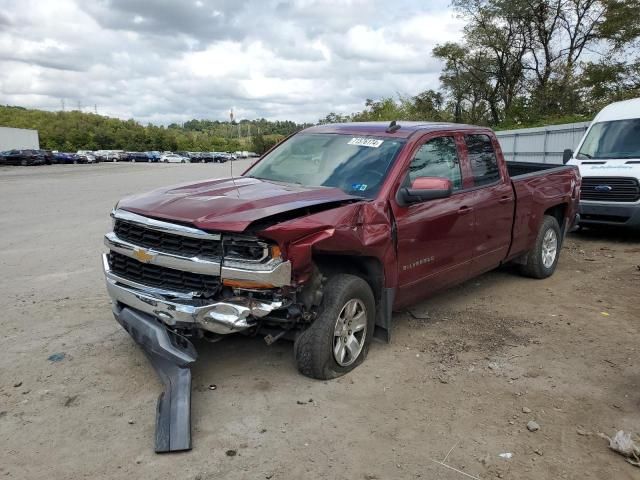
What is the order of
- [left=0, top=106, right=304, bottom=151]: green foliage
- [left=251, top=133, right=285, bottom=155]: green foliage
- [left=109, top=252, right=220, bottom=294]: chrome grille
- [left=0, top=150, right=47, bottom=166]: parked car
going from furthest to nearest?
[left=0, top=106, right=304, bottom=151]: green foliage → [left=0, top=150, right=47, bottom=166]: parked car → [left=251, top=133, right=285, bottom=155]: green foliage → [left=109, top=252, right=220, bottom=294]: chrome grille

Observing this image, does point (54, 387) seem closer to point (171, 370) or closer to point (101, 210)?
point (171, 370)

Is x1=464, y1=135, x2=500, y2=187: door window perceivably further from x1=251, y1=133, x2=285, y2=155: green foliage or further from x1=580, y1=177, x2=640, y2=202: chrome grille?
x1=580, y1=177, x2=640, y2=202: chrome grille

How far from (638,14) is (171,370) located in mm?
36615

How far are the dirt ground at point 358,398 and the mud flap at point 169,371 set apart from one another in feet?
0.35

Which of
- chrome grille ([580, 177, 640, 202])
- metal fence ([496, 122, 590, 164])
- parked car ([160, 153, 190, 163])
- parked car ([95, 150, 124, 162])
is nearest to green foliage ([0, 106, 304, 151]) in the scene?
parked car ([160, 153, 190, 163])

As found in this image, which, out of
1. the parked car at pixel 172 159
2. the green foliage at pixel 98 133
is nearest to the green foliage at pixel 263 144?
the parked car at pixel 172 159

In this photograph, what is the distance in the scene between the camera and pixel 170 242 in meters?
3.84

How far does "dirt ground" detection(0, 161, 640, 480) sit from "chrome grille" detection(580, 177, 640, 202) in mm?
3749

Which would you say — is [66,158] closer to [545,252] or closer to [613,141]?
[613,141]

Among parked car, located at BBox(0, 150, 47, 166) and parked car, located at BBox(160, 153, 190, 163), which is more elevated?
parked car, located at BBox(0, 150, 47, 166)

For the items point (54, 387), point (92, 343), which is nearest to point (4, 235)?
point (92, 343)

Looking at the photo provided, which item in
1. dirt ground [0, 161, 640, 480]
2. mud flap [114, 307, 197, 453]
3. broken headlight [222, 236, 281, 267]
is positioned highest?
broken headlight [222, 236, 281, 267]

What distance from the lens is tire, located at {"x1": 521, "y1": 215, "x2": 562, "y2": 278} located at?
6.85 metres

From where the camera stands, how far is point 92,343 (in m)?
4.79
